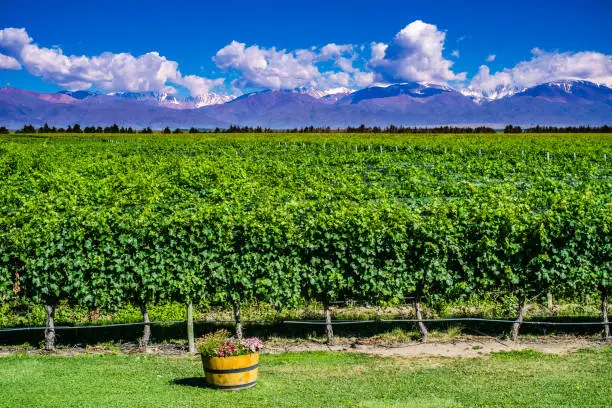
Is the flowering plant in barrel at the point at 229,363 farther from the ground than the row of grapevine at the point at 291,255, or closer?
closer

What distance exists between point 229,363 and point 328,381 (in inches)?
74.0

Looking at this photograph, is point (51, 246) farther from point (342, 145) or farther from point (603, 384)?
point (342, 145)

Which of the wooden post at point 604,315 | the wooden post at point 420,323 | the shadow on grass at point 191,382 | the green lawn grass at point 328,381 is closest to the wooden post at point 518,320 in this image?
the green lawn grass at point 328,381

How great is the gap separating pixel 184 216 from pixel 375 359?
5.00 m

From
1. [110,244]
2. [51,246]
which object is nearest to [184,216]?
[110,244]

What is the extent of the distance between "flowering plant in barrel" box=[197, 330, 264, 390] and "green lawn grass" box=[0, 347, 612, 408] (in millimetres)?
157

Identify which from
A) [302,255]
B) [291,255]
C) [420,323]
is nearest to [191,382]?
[291,255]

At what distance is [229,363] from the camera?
9.82 m

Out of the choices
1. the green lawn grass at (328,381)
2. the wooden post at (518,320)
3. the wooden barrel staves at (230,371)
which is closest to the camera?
the green lawn grass at (328,381)

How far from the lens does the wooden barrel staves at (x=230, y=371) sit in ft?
32.2

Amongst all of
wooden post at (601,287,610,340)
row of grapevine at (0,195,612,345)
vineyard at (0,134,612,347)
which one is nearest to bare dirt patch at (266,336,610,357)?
wooden post at (601,287,610,340)

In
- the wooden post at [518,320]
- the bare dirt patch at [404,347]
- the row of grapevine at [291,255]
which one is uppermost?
the row of grapevine at [291,255]

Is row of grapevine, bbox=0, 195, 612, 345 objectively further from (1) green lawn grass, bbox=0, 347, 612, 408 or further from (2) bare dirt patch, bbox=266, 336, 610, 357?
(1) green lawn grass, bbox=0, 347, 612, 408

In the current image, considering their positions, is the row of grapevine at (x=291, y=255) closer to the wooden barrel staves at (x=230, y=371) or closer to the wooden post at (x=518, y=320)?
the wooden post at (x=518, y=320)
